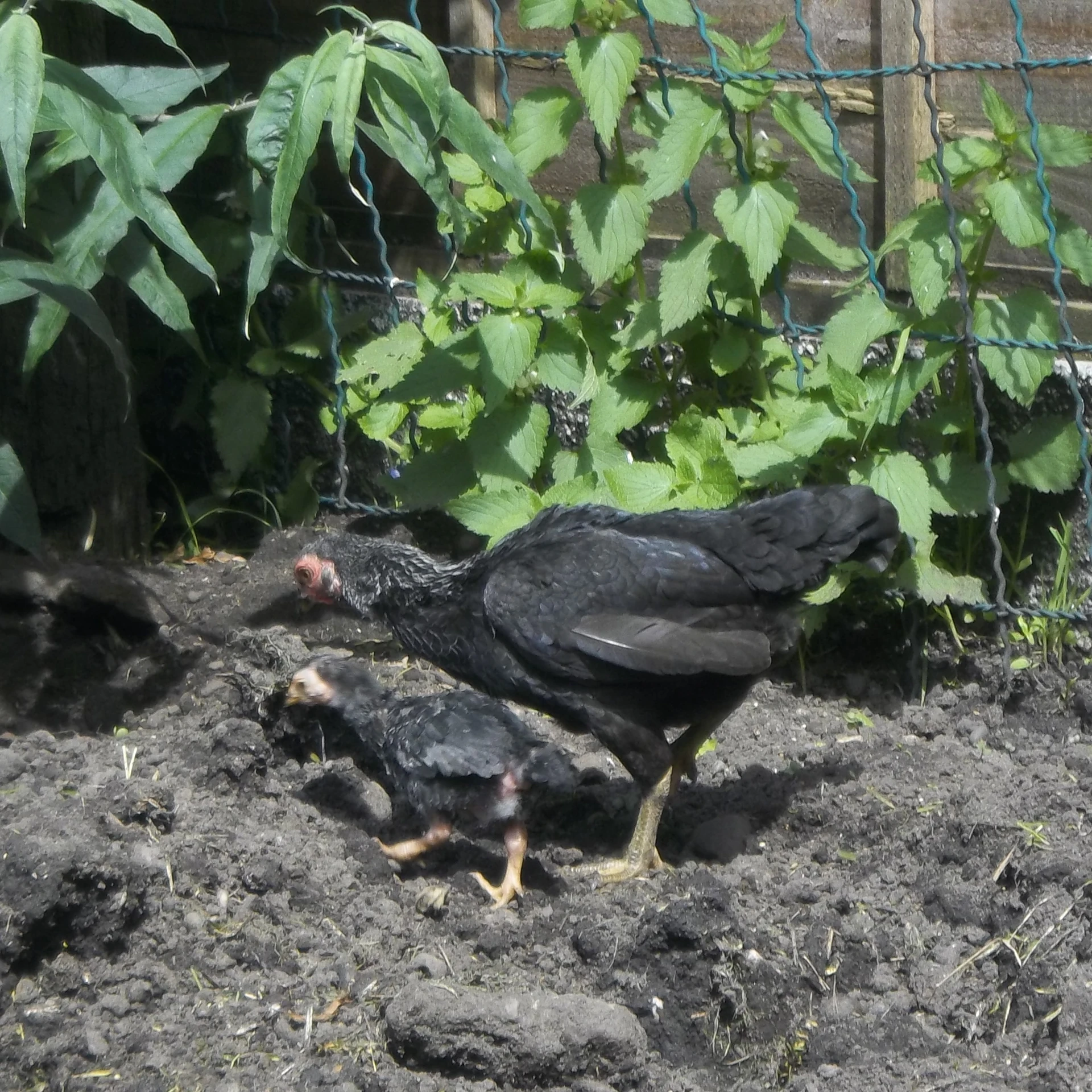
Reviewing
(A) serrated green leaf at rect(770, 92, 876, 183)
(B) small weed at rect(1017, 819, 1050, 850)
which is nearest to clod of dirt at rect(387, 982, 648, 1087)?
(B) small weed at rect(1017, 819, 1050, 850)

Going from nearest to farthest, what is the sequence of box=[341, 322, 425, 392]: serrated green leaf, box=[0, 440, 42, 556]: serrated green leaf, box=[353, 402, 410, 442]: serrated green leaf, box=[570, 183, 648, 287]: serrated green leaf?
box=[0, 440, 42, 556]: serrated green leaf < box=[570, 183, 648, 287]: serrated green leaf < box=[341, 322, 425, 392]: serrated green leaf < box=[353, 402, 410, 442]: serrated green leaf

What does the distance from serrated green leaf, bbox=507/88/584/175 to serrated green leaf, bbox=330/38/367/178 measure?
5.35 ft

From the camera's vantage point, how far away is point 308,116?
9.61ft

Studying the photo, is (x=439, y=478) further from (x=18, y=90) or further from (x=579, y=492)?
(x=18, y=90)

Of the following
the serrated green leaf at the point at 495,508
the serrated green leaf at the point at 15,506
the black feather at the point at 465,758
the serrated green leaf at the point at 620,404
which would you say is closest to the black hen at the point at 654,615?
the black feather at the point at 465,758

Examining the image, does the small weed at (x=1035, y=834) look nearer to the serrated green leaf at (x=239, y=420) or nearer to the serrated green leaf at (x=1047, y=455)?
the serrated green leaf at (x=1047, y=455)

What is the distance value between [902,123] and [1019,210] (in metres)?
0.89

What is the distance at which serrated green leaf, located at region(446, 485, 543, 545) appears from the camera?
4668mm

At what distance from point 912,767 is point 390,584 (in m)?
1.69

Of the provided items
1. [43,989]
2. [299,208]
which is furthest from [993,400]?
[43,989]

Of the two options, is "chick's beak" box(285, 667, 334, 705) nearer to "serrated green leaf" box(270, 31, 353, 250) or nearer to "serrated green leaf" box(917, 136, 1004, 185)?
"serrated green leaf" box(270, 31, 353, 250)

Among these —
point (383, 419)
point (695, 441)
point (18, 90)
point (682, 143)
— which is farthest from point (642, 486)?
point (18, 90)

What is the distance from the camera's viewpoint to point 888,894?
3529 millimetres

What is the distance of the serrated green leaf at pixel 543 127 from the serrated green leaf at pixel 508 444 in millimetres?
842
